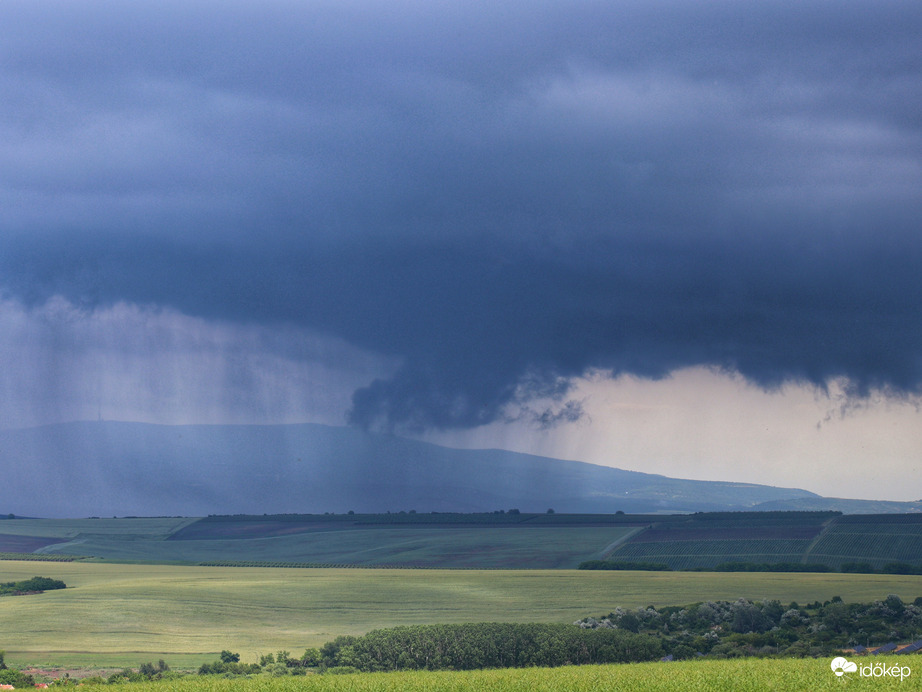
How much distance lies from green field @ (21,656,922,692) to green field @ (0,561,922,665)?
1533 inches

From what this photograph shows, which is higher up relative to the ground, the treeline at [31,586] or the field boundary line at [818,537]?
the field boundary line at [818,537]

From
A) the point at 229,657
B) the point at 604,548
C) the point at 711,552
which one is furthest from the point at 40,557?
the point at 711,552

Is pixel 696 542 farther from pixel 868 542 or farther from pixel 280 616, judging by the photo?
pixel 280 616

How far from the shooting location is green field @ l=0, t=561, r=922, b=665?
259ft

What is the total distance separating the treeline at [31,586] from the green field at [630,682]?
284 ft

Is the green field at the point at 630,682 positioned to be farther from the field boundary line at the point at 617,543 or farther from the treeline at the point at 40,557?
the treeline at the point at 40,557

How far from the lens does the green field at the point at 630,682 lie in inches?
1179

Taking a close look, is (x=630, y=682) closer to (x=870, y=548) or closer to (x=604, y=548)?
(x=870, y=548)

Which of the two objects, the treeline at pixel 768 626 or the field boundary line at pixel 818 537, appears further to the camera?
the field boundary line at pixel 818 537

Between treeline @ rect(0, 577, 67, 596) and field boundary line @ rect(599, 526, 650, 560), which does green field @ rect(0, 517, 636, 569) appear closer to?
field boundary line @ rect(599, 526, 650, 560)

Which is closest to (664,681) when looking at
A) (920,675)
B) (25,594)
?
(920,675)

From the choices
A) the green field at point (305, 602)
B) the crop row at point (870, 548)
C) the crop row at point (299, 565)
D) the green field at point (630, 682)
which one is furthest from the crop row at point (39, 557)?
the green field at point (630, 682)

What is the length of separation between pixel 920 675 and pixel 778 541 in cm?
14242

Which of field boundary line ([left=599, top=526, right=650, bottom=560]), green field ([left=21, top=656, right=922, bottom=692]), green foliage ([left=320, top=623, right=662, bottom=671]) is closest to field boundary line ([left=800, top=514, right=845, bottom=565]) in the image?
field boundary line ([left=599, top=526, right=650, bottom=560])
